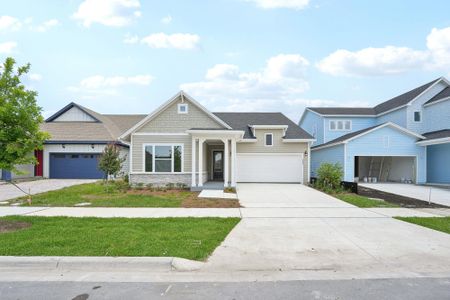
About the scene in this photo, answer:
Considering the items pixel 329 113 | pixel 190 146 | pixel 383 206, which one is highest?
pixel 329 113

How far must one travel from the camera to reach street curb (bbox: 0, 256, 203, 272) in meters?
4.89

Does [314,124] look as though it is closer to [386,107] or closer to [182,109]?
[386,107]

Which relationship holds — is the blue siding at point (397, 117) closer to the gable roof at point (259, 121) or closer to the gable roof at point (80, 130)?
the gable roof at point (259, 121)

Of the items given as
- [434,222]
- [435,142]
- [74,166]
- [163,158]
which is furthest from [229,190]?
[74,166]

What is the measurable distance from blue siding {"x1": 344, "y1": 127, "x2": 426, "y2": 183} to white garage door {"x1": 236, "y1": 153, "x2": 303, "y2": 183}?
3.72 meters

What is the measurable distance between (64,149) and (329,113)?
23575mm

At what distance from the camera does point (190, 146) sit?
16.6 meters

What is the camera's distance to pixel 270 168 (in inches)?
825

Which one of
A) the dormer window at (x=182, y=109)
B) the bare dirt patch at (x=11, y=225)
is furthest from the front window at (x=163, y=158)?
the bare dirt patch at (x=11, y=225)

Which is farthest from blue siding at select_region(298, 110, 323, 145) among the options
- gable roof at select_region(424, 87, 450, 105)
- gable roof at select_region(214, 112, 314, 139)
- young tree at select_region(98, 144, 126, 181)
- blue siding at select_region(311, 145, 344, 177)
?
young tree at select_region(98, 144, 126, 181)

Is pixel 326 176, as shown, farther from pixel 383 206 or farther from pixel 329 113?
→ pixel 329 113

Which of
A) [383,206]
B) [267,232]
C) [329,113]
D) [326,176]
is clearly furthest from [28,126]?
[329,113]

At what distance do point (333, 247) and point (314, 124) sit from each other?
24.7 m

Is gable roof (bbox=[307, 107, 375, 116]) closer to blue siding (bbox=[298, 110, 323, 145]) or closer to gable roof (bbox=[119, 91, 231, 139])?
blue siding (bbox=[298, 110, 323, 145])
